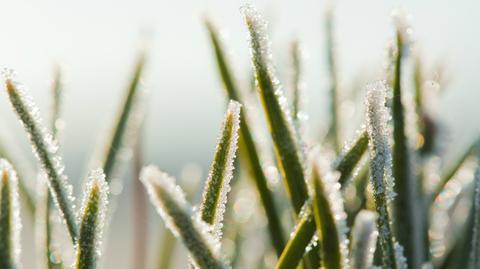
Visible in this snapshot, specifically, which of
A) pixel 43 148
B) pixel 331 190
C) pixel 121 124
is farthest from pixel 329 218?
pixel 121 124

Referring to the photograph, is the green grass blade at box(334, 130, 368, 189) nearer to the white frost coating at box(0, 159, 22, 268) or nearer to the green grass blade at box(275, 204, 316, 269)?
the green grass blade at box(275, 204, 316, 269)

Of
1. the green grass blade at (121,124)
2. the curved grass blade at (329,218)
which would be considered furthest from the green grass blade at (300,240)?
the green grass blade at (121,124)

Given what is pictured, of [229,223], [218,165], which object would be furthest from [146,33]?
[218,165]

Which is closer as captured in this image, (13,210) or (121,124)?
(13,210)

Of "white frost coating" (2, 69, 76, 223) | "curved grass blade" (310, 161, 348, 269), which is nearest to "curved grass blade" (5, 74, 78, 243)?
"white frost coating" (2, 69, 76, 223)

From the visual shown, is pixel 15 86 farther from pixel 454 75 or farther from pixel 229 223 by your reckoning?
pixel 454 75

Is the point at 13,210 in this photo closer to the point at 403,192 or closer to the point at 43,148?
the point at 43,148

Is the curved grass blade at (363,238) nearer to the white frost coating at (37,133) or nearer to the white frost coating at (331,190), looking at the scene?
the white frost coating at (331,190)
